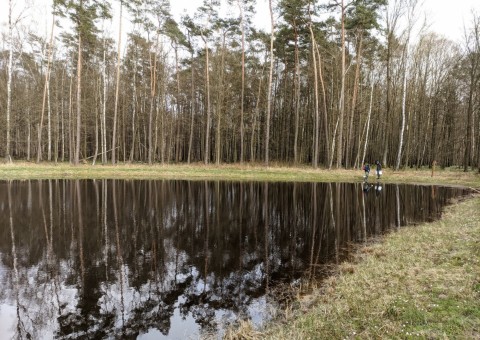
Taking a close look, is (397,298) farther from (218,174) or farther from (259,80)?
(259,80)

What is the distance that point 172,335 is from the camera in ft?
14.8

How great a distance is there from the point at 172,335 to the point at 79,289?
229 cm

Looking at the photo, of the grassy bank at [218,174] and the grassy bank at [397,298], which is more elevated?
the grassy bank at [218,174]

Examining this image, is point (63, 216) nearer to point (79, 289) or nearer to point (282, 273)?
point (79, 289)

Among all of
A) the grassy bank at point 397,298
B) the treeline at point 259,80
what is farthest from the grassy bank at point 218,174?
the grassy bank at point 397,298

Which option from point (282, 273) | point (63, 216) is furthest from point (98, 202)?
point (282, 273)

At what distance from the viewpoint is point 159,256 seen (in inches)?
294

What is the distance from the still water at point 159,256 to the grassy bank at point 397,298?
2.13 feet

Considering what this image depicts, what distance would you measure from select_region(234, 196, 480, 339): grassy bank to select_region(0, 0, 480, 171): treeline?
2109 cm

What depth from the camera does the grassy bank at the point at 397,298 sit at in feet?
13.2

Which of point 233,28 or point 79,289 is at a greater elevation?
point 233,28

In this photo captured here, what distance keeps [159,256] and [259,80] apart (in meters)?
35.7

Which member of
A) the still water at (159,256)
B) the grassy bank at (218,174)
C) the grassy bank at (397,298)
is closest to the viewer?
the grassy bank at (397,298)

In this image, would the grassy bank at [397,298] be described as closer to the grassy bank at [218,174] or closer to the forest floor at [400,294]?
the forest floor at [400,294]
